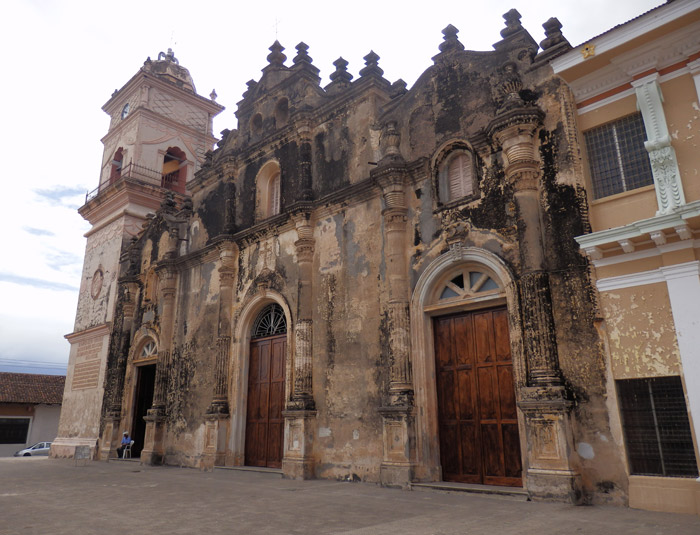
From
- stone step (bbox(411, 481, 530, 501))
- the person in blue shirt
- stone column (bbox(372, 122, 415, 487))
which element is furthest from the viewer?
the person in blue shirt

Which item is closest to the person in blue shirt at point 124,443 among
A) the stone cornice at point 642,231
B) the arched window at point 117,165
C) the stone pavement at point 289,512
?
the stone pavement at point 289,512

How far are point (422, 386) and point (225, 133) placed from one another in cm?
1072

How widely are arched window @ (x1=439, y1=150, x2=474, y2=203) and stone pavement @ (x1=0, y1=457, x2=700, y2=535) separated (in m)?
5.27

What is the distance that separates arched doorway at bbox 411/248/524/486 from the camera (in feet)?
29.0

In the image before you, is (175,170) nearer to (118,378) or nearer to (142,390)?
(118,378)

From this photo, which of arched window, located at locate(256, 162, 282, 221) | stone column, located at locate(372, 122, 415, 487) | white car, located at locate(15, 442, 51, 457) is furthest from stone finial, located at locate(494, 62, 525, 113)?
white car, located at locate(15, 442, 51, 457)

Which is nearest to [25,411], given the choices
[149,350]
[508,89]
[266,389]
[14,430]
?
[14,430]

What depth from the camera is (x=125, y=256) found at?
1928 centimetres

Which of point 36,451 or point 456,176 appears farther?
point 36,451

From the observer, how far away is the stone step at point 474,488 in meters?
7.85

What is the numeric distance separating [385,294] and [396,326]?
804mm

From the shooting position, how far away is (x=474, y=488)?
831cm

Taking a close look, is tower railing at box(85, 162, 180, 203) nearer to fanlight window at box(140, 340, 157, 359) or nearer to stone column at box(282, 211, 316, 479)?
fanlight window at box(140, 340, 157, 359)

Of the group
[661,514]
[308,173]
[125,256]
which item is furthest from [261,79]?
[661,514]
